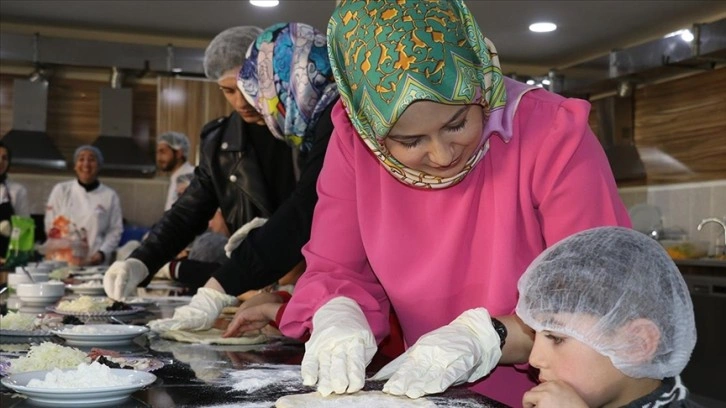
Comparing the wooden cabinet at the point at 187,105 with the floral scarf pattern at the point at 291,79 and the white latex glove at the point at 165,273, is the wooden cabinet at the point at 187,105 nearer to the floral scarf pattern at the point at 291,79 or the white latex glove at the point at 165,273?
the white latex glove at the point at 165,273

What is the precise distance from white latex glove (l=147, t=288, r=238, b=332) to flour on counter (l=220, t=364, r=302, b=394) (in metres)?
0.49

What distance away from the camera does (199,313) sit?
86.0 inches

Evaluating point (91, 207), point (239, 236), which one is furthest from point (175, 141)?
point (239, 236)

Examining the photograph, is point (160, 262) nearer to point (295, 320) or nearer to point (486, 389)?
point (295, 320)

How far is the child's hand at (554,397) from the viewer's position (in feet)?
4.45

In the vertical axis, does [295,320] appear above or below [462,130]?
below

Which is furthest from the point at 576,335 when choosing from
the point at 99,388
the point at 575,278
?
the point at 99,388

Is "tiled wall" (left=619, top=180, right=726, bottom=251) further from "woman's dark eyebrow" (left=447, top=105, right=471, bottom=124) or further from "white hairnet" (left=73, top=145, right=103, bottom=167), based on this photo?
"woman's dark eyebrow" (left=447, top=105, right=471, bottom=124)

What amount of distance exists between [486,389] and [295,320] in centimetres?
41

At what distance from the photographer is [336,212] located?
1.81m

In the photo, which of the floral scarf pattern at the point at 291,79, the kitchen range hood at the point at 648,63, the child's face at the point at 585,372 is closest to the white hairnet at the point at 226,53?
the floral scarf pattern at the point at 291,79

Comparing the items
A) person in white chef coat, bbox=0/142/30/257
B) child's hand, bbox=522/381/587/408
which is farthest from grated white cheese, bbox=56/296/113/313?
person in white chef coat, bbox=0/142/30/257

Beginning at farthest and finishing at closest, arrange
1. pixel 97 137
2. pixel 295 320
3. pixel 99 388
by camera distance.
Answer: pixel 97 137, pixel 295 320, pixel 99 388

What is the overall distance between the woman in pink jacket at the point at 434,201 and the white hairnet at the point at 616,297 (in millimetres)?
114
